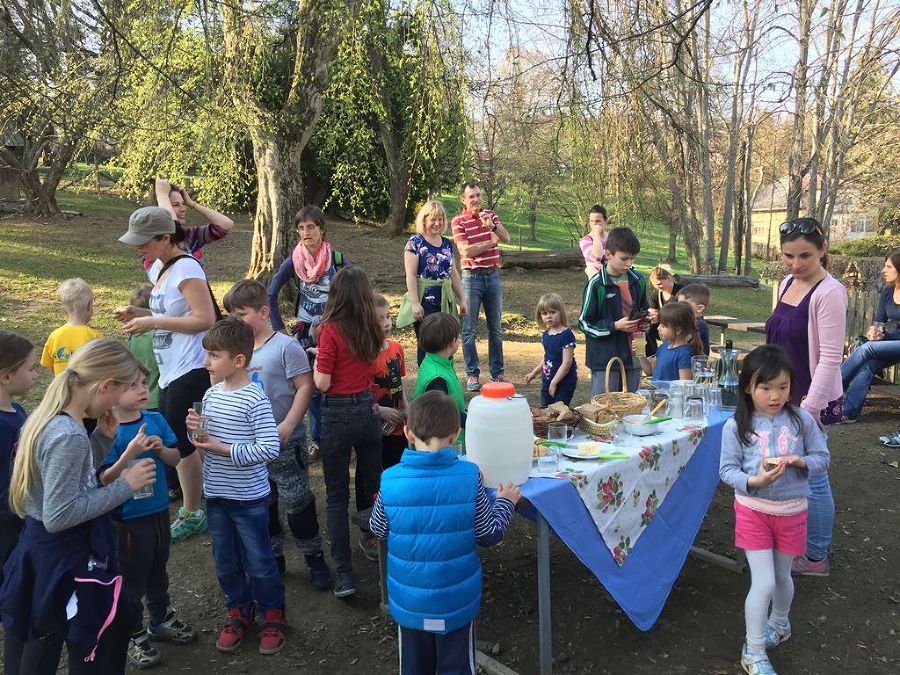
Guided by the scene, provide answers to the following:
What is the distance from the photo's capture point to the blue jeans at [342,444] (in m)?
3.26

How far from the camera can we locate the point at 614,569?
2.86 meters

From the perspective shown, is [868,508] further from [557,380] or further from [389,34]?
[389,34]

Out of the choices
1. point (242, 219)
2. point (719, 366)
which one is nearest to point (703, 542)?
point (719, 366)

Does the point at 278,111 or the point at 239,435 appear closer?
the point at 239,435

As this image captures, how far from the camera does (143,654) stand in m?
2.93

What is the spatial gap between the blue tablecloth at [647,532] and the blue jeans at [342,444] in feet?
3.32

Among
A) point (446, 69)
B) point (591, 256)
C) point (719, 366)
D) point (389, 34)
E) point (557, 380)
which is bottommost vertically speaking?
point (557, 380)

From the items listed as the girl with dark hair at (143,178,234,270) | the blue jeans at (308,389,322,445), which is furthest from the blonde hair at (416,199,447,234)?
the blue jeans at (308,389,322,445)

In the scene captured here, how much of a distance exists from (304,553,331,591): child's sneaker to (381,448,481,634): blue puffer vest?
130 cm

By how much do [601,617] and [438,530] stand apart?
1.42 m

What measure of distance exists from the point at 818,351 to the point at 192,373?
3.20 m

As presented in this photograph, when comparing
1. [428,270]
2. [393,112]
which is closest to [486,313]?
[428,270]

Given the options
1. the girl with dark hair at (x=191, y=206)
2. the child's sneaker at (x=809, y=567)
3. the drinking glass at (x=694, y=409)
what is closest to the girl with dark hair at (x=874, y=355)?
the child's sneaker at (x=809, y=567)

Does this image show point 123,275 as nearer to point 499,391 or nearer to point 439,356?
point 439,356
